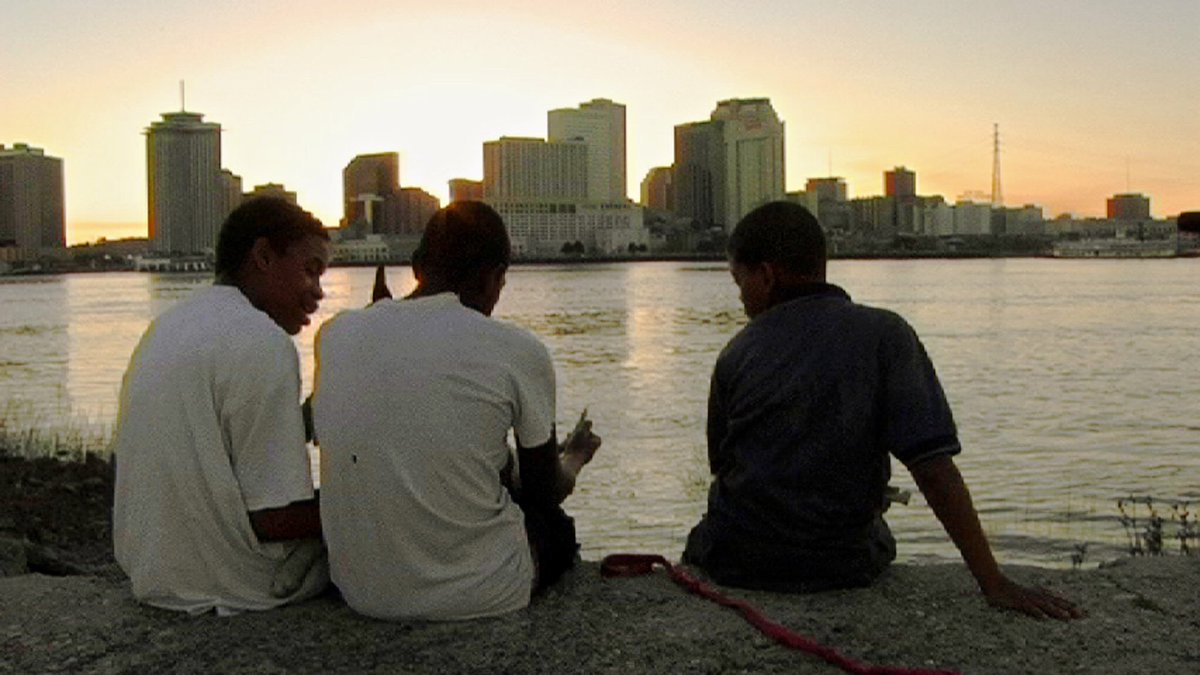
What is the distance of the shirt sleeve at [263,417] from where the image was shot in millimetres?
4004

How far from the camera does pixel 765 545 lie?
459 centimetres

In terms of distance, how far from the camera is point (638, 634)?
4.20m

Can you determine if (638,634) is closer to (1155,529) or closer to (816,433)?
(816,433)

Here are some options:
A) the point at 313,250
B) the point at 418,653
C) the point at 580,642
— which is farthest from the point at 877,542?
the point at 313,250

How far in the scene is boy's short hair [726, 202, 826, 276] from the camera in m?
4.49

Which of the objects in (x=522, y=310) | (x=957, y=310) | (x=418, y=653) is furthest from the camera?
(x=522, y=310)

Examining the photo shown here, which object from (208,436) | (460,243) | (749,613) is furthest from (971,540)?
(208,436)

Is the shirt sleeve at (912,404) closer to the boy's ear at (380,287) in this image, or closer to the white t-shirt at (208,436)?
the boy's ear at (380,287)

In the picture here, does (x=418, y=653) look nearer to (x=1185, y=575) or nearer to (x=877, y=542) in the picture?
(x=877, y=542)

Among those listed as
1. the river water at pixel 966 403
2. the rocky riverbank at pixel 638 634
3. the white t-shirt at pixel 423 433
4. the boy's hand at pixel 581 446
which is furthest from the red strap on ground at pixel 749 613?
the river water at pixel 966 403

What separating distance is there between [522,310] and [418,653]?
60183 mm

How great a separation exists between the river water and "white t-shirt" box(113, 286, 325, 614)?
20.4 feet

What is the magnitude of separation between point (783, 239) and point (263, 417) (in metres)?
1.79

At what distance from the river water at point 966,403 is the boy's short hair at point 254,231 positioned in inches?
251
